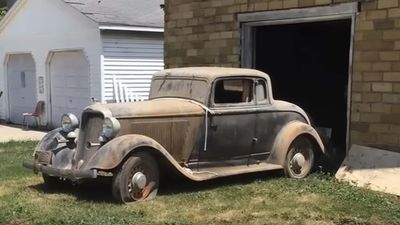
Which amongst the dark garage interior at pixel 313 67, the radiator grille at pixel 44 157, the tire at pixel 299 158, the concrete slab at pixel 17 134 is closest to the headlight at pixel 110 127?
the radiator grille at pixel 44 157

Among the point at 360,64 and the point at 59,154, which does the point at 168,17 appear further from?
the point at 59,154

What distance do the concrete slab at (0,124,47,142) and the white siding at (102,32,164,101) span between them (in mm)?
2248

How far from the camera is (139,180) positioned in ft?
24.0

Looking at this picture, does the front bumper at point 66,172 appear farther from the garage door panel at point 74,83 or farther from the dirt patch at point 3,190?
the garage door panel at point 74,83

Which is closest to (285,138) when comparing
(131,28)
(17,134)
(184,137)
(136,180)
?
(184,137)

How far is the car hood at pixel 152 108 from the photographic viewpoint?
7465mm

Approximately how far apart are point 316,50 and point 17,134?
8.73 m

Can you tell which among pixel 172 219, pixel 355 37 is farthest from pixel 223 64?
pixel 172 219

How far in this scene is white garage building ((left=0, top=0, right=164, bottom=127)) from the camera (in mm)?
16969

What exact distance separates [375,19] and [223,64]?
327 cm

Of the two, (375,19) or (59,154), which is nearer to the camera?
(59,154)

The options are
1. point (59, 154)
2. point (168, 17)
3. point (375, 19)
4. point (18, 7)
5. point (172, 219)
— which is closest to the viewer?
point (172, 219)

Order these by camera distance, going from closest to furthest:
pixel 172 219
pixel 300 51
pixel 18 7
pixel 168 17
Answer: pixel 172 219 < pixel 168 17 < pixel 300 51 < pixel 18 7

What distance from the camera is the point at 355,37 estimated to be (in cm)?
934
